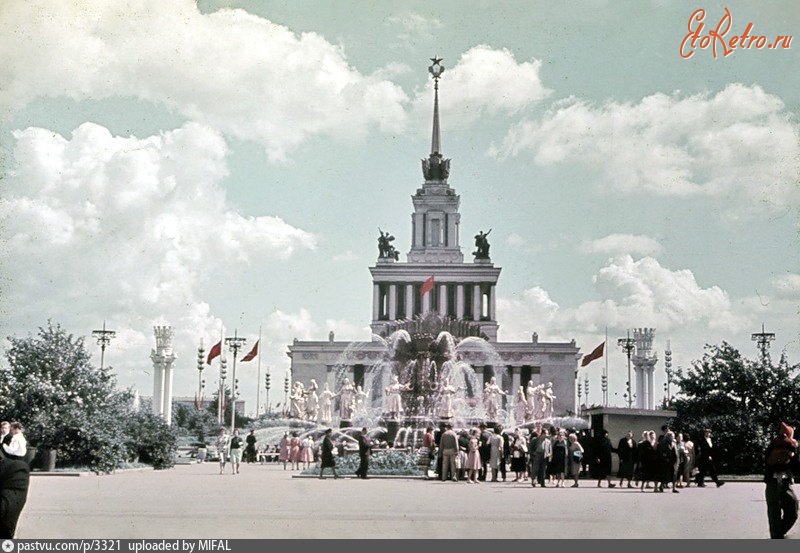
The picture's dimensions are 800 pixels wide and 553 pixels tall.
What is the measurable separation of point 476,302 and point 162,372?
49.7 m

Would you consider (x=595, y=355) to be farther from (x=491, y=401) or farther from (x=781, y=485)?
(x=781, y=485)

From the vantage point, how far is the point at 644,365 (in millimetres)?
98062

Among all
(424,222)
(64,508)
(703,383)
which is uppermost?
(424,222)

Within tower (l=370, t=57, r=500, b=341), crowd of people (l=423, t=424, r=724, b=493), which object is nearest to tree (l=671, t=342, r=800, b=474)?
crowd of people (l=423, t=424, r=724, b=493)

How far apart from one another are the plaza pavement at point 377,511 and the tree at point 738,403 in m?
7.30

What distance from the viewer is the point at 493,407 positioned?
185ft

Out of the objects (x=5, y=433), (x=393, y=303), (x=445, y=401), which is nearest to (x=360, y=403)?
(x=445, y=401)

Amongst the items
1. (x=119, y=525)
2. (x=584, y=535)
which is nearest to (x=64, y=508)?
(x=119, y=525)

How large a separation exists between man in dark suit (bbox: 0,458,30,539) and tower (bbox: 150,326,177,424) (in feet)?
196

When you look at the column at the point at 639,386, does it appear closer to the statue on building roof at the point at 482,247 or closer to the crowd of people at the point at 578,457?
the statue on building roof at the point at 482,247

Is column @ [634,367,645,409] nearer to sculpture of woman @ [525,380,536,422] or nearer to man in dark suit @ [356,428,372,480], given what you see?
sculpture of woman @ [525,380,536,422]

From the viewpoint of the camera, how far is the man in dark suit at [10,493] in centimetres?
1262

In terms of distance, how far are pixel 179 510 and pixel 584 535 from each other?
7.11 metres

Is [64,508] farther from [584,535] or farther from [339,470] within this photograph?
[339,470]
